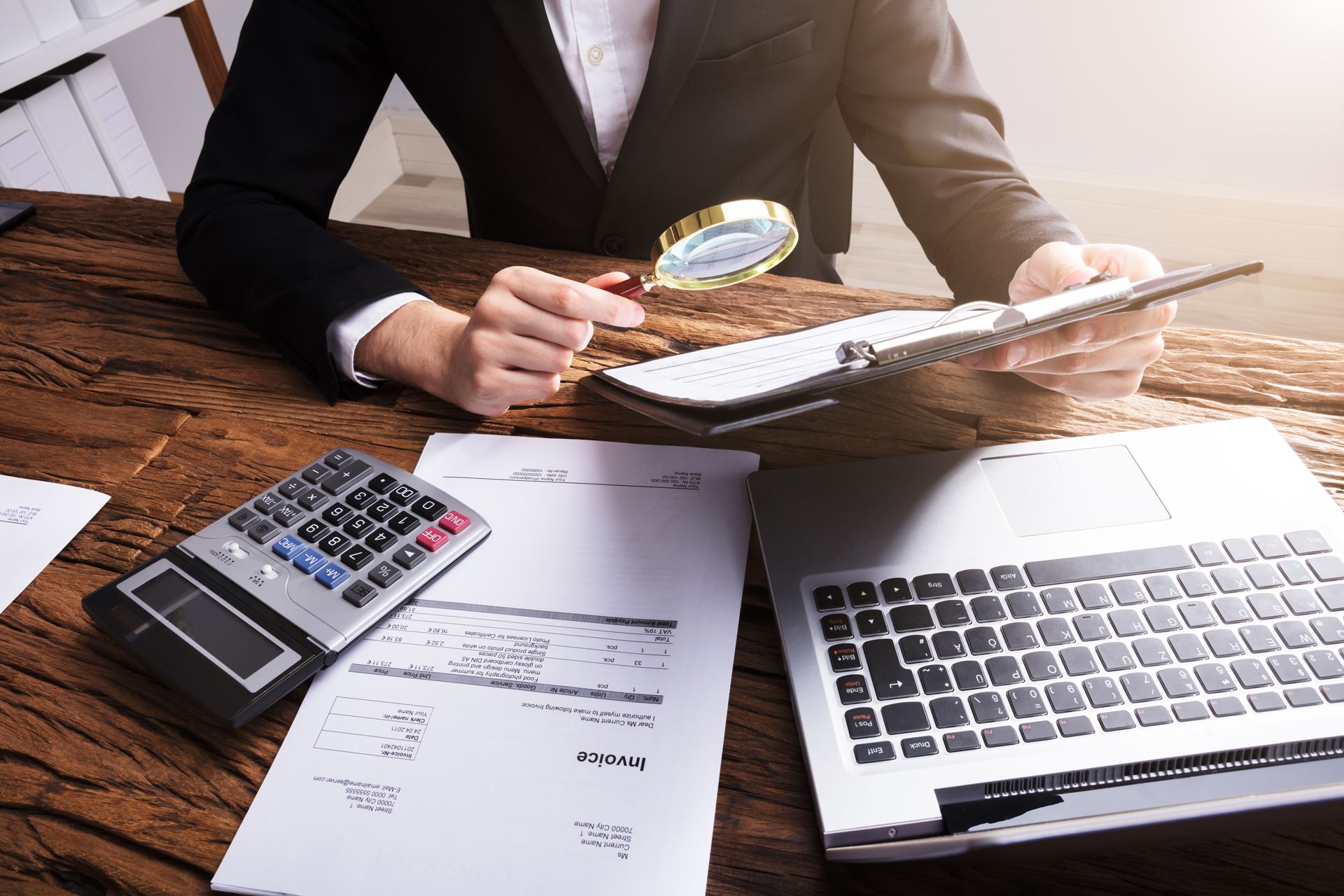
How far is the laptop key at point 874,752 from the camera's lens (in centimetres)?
46

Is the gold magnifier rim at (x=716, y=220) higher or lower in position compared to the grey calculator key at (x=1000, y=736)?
higher

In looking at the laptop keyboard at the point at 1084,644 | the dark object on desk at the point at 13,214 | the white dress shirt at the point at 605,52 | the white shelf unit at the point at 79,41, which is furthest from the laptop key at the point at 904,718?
the white shelf unit at the point at 79,41

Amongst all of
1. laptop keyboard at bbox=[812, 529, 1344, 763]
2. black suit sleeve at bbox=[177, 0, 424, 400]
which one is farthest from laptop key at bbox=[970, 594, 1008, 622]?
black suit sleeve at bbox=[177, 0, 424, 400]

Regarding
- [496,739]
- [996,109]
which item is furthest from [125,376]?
[996,109]

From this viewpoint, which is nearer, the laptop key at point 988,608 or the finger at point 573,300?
the laptop key at point 988,608

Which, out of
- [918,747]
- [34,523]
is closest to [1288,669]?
[918,747]

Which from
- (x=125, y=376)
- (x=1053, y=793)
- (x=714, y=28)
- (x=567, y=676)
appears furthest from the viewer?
(x=714, y=28)

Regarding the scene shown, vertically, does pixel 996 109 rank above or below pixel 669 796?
above

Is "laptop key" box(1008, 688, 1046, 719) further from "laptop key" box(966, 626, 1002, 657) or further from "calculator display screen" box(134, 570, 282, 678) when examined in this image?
"calculator display screen" box(134, 570, 282, 678)

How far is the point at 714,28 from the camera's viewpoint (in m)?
0.95

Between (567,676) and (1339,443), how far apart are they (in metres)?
0.63

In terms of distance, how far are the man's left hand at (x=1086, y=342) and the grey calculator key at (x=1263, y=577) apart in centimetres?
18

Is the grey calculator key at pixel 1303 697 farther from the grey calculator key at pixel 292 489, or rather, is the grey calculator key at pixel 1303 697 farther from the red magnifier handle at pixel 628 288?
the grey calculator key at pixel 292 489

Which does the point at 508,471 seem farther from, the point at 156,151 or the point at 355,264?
the point at 156,151
